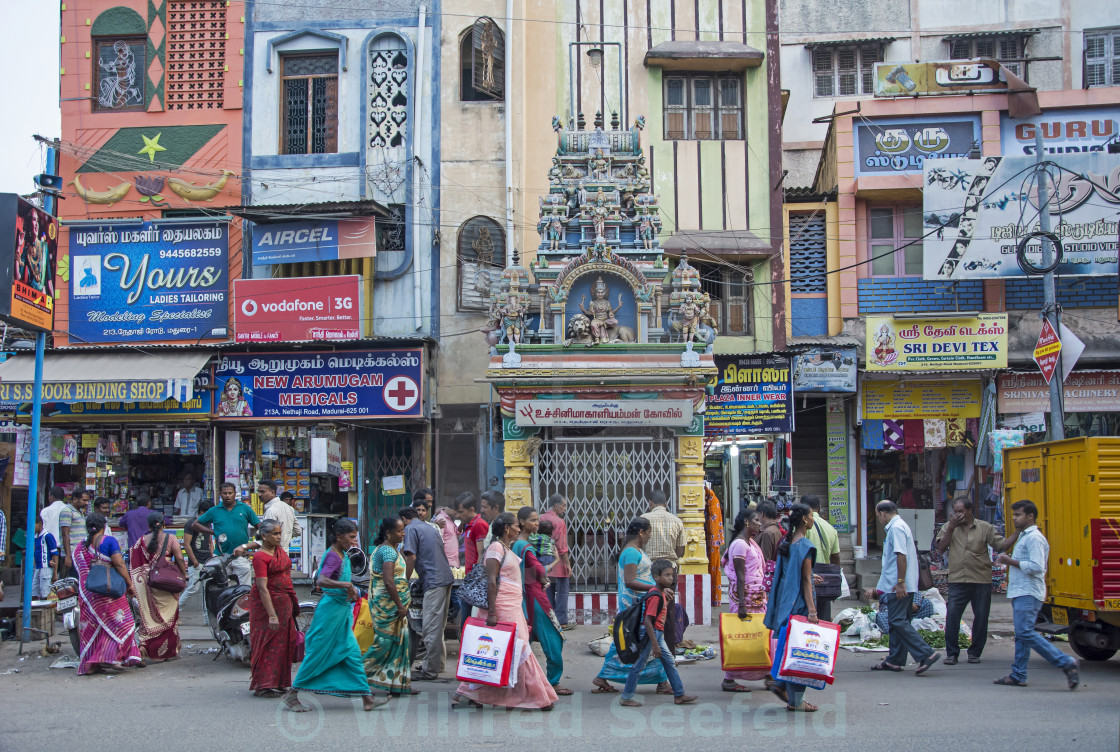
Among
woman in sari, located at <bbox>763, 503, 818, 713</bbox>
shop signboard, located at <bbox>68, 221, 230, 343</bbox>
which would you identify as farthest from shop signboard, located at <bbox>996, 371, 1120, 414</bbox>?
shop signboard, located at <bbox>68, 221, 230, 343</bbox>

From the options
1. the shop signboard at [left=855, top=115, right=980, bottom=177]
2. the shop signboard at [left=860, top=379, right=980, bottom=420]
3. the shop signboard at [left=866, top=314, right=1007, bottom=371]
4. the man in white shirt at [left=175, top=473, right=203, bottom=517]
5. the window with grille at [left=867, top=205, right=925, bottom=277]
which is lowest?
the man in white shirt at [left=175, top=473, right=203, bottom=517]

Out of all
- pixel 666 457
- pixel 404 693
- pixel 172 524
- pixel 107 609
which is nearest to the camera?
pixel 404 693

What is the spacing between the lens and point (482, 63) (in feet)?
61.2

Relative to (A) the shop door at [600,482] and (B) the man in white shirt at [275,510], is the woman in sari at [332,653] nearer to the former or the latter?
(B) the man in white shirt at [275,510]

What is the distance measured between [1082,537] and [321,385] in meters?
11.4

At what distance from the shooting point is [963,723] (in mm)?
7781

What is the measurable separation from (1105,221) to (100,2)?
17.4m

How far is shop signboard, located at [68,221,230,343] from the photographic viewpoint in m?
18.4

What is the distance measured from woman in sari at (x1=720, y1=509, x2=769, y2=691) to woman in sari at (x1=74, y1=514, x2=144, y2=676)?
5767 mm

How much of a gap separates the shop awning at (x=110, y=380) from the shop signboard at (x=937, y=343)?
10.8m

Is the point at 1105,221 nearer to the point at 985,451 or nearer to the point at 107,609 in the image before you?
the point at 985,451

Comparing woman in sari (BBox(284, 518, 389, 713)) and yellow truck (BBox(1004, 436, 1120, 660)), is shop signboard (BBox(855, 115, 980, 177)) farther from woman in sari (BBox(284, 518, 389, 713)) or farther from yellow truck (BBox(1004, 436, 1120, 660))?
woman in sari (BBox(284, 518, 389, 713))

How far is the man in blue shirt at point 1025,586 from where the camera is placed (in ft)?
30.2

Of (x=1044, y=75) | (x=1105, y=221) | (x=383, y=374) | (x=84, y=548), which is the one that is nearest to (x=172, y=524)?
(x=383, y=374)
